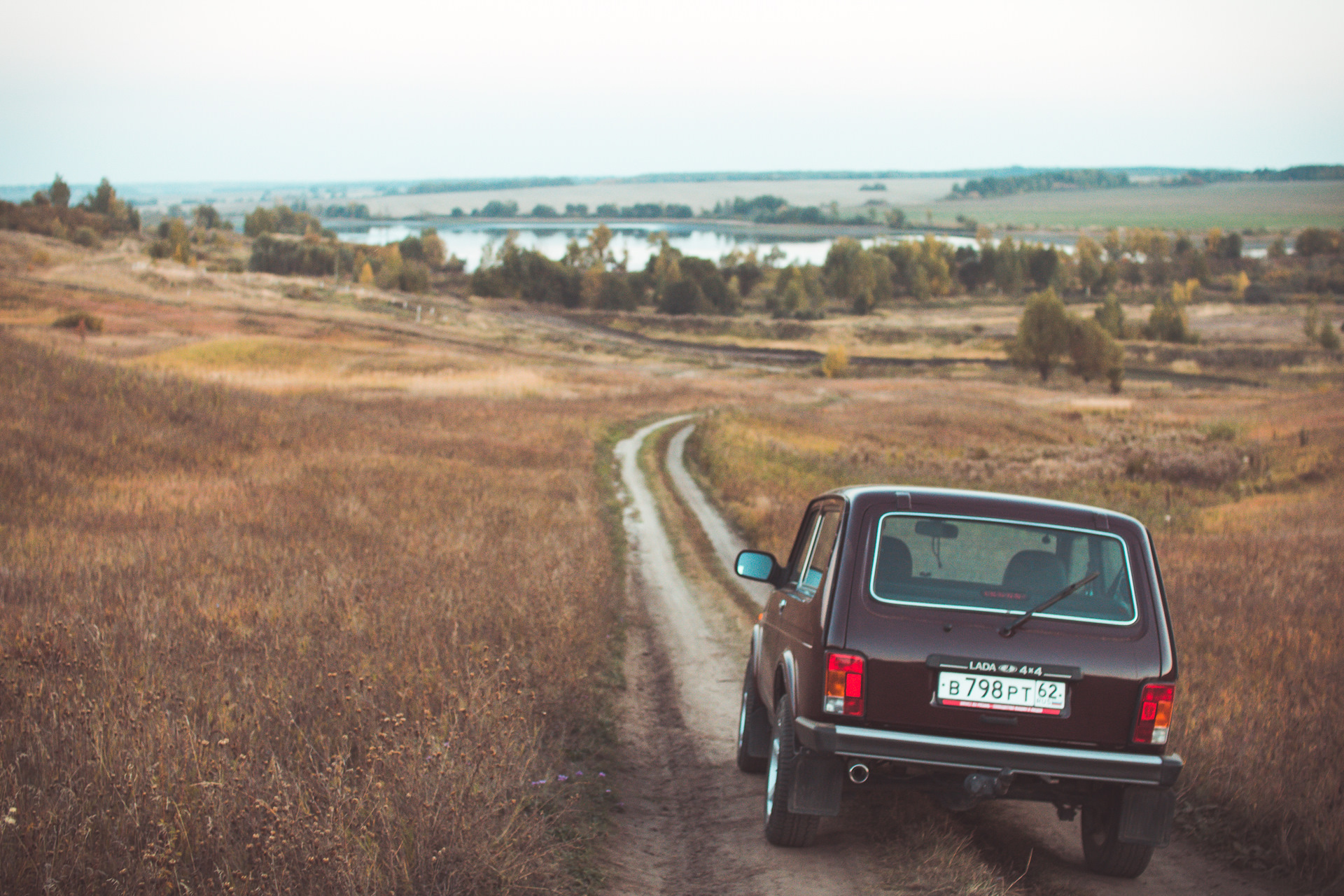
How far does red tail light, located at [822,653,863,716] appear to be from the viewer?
4.84 m

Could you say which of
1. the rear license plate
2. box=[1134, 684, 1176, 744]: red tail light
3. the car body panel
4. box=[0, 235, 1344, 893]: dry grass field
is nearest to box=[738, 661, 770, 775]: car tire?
box=[0, 235, 1344, 893]: dry grass field

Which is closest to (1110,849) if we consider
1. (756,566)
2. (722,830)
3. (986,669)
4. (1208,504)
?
(986,669)

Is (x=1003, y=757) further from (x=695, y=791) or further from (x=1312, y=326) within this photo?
(x=1312, y=326)

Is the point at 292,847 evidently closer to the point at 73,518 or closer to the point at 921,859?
the point at 921,859

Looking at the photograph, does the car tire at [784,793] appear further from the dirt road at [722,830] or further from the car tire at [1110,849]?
the car tire at [1110,849]

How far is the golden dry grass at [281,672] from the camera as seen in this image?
14.2 ft

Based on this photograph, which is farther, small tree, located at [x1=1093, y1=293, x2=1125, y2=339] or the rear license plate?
small tree, located at [x1=1093, y1=293, x2=1125, y2=339]

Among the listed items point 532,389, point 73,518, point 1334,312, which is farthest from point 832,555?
point 1334,312

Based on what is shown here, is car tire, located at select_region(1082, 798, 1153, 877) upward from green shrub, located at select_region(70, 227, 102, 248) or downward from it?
downward

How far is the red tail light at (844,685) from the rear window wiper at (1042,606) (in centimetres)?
71

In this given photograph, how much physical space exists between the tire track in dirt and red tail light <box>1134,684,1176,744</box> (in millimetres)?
1489

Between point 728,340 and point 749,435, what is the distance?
310ft

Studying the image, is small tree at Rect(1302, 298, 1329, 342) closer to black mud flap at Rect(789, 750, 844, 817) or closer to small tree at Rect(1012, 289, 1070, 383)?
small tree at Rect(1012, 289, 1070, 383)

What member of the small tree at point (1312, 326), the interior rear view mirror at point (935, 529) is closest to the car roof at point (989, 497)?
the interior rear view mirror at point (935, 529)
